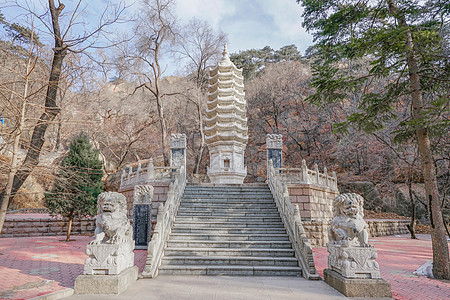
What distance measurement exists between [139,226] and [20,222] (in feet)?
29.5

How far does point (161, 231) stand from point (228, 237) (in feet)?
7.68

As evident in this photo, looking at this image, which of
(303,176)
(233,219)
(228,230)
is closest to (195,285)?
(228,230)

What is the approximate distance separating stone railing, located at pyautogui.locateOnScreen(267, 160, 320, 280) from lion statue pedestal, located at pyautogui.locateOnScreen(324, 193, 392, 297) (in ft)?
3.09

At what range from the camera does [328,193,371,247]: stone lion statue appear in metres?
5.79

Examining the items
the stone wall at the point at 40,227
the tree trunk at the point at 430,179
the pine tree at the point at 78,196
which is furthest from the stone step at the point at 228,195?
the stone wall at the point at 40,227

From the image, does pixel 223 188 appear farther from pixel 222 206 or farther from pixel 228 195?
pixel 222 206

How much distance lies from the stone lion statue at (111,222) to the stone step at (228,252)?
7.34 feet

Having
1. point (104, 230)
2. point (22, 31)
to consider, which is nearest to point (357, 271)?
point (104, 230)

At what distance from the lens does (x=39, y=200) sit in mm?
22766

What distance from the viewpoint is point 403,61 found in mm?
8273

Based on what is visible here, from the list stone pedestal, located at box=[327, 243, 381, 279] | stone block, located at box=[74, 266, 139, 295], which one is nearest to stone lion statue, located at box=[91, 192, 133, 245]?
stone block, located at box=[74, 266, 139, 295]

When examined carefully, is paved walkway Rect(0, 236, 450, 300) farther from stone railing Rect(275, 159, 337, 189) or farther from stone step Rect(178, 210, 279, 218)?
stone railing Rect(275, 159, 337, 189)

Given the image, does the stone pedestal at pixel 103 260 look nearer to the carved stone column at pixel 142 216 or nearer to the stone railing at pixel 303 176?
the carved stone column at pixel 142 216

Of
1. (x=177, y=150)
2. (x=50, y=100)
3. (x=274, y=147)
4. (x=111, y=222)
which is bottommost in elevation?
(x=111, y=222)
